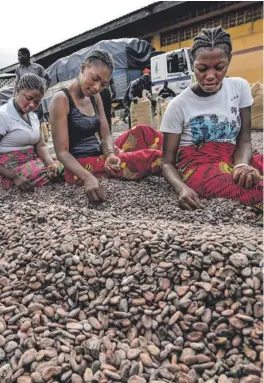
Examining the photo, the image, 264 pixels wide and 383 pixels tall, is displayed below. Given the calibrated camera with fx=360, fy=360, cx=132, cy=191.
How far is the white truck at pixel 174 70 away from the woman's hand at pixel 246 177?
7395mm

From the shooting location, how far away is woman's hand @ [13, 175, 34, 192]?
109 inches

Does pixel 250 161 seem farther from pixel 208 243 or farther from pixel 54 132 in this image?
pixel 54 132

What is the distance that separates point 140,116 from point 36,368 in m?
5.84

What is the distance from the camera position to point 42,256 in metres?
1.42

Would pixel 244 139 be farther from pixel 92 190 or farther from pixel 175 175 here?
pixel 92 190

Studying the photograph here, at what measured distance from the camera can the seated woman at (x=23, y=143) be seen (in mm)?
2787

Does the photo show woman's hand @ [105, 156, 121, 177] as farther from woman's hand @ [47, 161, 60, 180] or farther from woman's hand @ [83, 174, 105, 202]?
woman's hand @ [47, 161, 60, 180]

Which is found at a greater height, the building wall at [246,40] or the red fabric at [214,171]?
the building wall at [246,40]

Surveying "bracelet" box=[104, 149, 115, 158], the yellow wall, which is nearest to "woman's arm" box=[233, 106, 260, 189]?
"bracelet" box=[104, 149, 115, 158]

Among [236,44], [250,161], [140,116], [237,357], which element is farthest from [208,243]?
[236,44]

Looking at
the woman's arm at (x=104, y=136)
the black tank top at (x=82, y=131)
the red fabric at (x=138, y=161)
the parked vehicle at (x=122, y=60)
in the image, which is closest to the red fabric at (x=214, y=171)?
the red fabric at (x=138, y=161)

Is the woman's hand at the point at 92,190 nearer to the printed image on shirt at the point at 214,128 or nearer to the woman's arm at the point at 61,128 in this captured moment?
the woman's arm at the point at 61,128

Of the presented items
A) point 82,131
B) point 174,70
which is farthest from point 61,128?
point 174,70

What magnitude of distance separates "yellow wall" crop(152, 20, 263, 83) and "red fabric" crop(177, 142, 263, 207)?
7.26m
